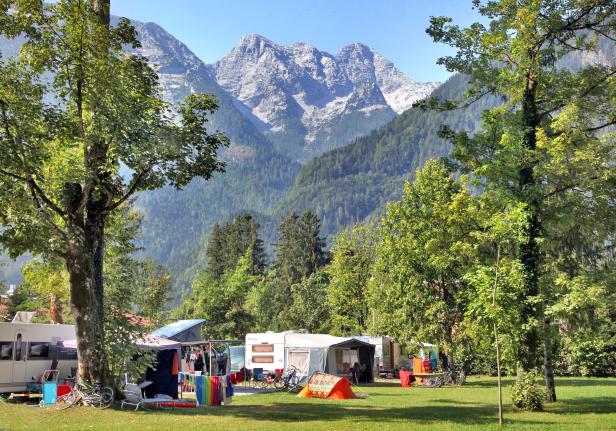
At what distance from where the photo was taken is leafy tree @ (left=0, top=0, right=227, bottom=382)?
56.3 feet

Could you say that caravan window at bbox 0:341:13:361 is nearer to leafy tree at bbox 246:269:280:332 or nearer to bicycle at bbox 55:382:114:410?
bicycle at bbox 55:382:114:410

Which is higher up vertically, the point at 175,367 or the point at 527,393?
the point at 175,367

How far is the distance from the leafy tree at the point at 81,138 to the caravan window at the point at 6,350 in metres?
6.65

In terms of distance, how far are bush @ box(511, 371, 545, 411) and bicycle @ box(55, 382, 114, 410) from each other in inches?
480

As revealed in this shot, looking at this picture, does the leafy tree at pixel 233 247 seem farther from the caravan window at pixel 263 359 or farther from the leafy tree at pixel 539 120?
the leafy tree at pixel 539 120

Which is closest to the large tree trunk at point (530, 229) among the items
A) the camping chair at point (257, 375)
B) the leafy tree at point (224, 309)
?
the camping chair at point (257, 375)

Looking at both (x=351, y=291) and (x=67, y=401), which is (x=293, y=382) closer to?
(x=67, y=401)

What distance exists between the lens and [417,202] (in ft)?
122

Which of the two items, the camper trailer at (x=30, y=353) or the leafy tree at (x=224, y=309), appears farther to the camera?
the leafy tree at (x=224, y=309)

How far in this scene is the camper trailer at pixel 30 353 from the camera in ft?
76.6

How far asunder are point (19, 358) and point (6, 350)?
0.67 metres

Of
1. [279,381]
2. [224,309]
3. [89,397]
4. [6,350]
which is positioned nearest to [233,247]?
[224,309]

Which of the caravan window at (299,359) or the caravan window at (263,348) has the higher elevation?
the caravan window at (263,348)

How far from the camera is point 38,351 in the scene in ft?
81.7
